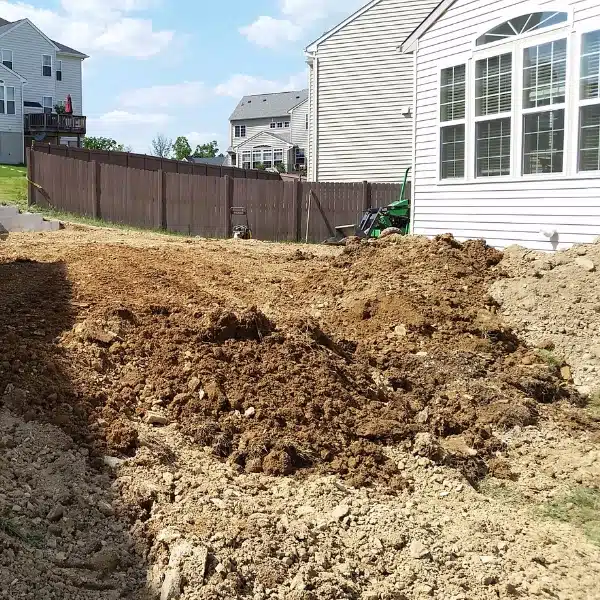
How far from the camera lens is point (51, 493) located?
3.54 meters

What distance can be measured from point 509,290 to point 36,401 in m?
5.86

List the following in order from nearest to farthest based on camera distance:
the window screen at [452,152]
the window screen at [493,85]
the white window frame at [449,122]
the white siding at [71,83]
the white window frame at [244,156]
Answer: the window screen at [493,85] → the white window frame at [449,122] → the window screen at [452,152] → the white siding at [71,83] → the white window frame at [244,156]

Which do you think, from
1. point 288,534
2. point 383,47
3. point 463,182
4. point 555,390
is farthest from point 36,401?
point 383,47

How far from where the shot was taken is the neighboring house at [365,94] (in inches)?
829

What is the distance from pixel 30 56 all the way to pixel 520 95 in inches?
1583

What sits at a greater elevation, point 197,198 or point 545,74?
point 545,74

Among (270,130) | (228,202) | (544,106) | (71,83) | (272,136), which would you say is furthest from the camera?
(270,130)

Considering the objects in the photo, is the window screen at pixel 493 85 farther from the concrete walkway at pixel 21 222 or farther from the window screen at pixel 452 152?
the concrete walkway at pixel 21 222

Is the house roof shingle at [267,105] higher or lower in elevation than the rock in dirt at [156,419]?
higher

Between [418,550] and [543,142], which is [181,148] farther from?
[418,550]

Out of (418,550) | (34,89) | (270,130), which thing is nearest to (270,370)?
(418,550)

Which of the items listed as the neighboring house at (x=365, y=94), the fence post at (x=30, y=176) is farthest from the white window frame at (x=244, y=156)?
the fence post at (x=30, y=176)

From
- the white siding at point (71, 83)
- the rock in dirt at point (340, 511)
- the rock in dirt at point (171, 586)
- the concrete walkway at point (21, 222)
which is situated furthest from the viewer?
the white siding at point (71, 83)

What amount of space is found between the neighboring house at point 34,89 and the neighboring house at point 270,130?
49.5ft
